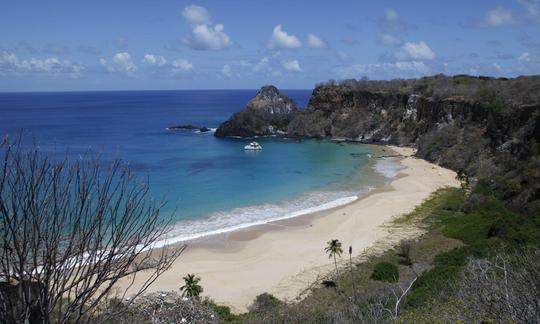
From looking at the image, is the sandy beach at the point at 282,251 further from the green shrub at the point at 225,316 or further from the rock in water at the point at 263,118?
the rock in water at the point at 263,118

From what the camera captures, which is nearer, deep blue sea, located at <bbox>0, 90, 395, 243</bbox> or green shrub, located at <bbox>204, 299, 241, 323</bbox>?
green shrub, located at <bbox>204, 299, 241, 323</bbox>

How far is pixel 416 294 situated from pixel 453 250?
32.8ft

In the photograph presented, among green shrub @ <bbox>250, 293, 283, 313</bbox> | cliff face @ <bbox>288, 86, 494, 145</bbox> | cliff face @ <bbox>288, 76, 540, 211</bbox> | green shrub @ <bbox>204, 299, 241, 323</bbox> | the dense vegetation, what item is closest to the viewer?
the dense vegetation

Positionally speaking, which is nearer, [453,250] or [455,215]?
[453,250]

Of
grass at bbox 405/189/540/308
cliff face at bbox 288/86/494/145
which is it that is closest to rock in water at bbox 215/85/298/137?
cliff face at bbox 288/86/494/145

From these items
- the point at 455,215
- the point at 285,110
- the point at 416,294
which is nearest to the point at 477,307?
the point at 416,294

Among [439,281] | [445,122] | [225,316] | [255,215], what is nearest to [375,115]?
[445,122]

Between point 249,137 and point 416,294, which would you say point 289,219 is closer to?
point 416,294

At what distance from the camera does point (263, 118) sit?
4267 inches

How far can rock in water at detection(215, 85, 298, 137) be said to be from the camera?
10588 centimetres

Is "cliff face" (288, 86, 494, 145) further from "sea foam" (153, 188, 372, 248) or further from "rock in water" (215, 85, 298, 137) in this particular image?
"sea foam" (153, 188, 372, 248)

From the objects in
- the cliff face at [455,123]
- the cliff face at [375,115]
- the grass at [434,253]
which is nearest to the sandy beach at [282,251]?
the grass at [434,253]

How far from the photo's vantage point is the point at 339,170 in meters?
66.9

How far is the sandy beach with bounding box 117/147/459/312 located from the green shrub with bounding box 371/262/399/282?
132 inches
